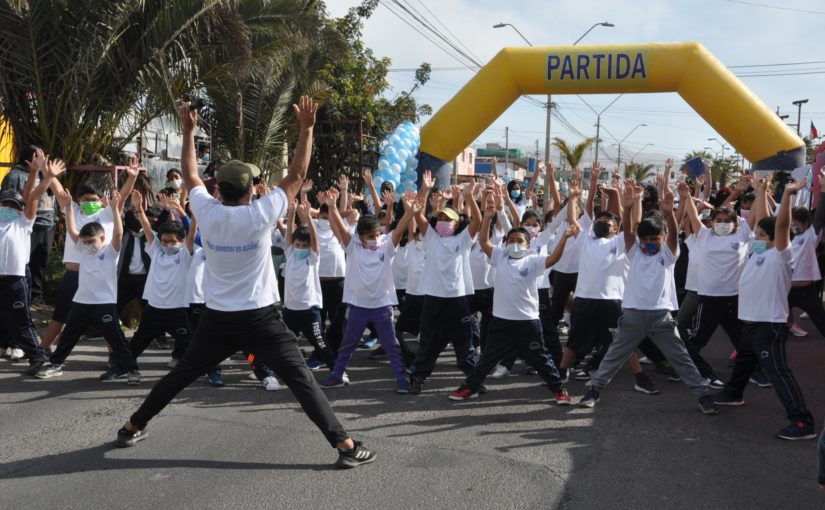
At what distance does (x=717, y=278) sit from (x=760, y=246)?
0.99 m

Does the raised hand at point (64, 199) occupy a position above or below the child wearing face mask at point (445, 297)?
above

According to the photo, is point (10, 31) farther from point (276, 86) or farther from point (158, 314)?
point (276, 86)

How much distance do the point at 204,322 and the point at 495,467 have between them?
6.82 ft

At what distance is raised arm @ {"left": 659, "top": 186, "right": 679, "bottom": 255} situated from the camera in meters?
6.33

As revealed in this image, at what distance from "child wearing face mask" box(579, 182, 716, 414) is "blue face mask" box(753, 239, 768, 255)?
652mm

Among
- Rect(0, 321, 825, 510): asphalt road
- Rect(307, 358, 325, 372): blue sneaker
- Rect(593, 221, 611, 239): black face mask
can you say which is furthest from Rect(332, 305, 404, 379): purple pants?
Rect(593, 221, 611, 239): black face mask

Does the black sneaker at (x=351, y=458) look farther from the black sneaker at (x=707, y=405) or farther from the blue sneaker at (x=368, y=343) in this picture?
the blue sneaker at (x=368, y=343)

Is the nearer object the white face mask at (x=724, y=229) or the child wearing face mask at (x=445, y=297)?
the child wearing face mask at (x=445, y=297)

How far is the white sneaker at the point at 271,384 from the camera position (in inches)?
271

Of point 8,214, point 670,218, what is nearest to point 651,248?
point 670,218

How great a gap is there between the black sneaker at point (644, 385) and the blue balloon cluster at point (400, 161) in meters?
9.31

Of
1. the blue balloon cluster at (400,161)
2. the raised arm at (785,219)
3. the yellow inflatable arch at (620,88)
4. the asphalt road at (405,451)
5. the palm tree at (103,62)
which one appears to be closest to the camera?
the asphalt road at (405,451)

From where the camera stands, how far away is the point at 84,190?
26.8 feet

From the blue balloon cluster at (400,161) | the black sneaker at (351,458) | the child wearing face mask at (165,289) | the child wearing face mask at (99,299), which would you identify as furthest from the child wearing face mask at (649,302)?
the blue balloon cluster at (400,161)
